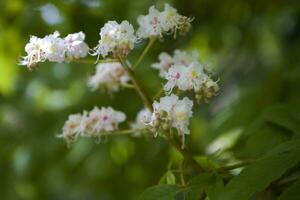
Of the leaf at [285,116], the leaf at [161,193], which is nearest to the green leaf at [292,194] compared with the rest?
the leaf at [161,193]

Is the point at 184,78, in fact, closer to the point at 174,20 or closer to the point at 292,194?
the point at 174,20

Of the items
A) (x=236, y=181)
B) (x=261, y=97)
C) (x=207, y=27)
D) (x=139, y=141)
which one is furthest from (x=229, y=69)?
(x=236, y=181)

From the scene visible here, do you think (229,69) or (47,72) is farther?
(229,69)

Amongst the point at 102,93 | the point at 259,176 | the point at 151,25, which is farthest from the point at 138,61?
the point at 102,93

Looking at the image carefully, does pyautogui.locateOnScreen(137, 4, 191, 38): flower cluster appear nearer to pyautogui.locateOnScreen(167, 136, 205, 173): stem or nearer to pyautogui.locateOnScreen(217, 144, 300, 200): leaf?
pyautogui.locateOnScreen(167, 136, 205, 173): stem

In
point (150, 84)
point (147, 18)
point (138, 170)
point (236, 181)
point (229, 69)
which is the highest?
point (229, 69)

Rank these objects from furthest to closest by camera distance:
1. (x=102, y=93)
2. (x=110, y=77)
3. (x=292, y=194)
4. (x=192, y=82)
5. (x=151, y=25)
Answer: (x=102, y=93), (x=110, y=77), (x=151, y=25), (x=192, y=82), (x=292, y=194)

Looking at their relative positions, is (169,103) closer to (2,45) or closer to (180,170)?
(180,170)
